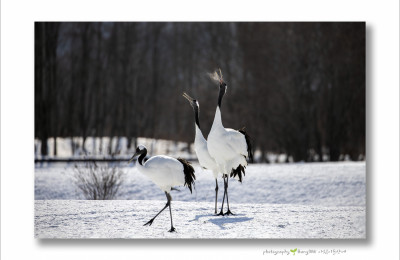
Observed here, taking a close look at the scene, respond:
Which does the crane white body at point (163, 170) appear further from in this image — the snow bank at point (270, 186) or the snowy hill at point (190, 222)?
the snow bank at point (270, 186)

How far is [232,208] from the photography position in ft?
18.9

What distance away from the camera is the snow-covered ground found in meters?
5.09

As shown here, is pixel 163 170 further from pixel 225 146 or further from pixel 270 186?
pixel 270 186

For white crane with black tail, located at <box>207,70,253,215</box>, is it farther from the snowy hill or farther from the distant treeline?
the distant treeline

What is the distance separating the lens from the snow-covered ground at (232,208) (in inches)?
201

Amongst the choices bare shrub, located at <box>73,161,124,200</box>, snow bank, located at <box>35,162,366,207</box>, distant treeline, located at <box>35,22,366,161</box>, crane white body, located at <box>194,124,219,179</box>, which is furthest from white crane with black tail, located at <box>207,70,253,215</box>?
bare shrub, located at <box>73,161,124,200</box>

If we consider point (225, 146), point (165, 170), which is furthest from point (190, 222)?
point (225, 146)

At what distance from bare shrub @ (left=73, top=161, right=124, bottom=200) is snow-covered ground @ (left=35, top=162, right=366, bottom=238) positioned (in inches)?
6.2

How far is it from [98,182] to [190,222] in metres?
1.81
